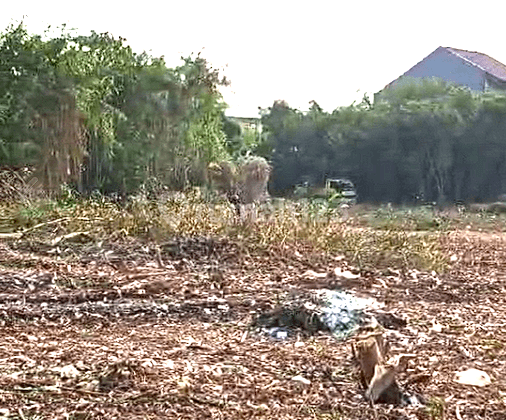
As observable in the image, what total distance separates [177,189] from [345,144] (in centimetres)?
660

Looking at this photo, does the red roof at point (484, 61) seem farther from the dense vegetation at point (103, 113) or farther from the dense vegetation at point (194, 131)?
the dense vegetation at point (103, 113)

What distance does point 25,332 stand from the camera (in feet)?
15.4

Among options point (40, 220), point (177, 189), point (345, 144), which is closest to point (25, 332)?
point (40, 220)

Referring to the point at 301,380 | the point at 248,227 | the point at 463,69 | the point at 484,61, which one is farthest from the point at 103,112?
the point at 484,61

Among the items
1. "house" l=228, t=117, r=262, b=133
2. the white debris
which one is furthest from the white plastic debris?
"house" l=228, t=117, r=262, b=133

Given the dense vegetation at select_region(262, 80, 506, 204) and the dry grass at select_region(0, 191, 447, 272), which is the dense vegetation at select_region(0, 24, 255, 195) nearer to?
the dry grass at select_region(0, 191, 447, 272)

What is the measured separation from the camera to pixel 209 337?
4609 mm

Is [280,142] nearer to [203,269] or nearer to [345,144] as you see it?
[345,144]

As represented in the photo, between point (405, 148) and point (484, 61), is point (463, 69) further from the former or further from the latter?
point (405, 148)

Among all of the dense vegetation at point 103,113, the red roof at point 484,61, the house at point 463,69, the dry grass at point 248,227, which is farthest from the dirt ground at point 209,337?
the red roof at point 484,61

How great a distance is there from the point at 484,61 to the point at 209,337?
80.6ft

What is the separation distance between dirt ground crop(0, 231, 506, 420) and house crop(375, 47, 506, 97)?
59.4 feet

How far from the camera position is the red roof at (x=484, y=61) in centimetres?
2631

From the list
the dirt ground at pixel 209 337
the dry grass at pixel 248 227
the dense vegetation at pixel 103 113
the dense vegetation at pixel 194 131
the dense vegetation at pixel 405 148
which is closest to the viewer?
the dirt ground at pixel 209 337
